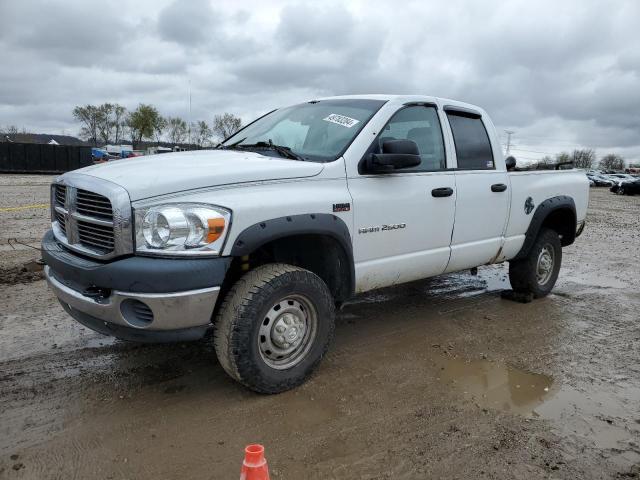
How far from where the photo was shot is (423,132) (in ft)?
14.8

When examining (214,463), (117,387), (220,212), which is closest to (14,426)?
(117,387)

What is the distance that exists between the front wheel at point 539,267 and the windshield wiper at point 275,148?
3.17 metres

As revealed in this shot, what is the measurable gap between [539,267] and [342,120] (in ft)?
10.6

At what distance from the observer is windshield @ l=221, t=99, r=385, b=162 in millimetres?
3899

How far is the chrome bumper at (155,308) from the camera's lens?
288cm

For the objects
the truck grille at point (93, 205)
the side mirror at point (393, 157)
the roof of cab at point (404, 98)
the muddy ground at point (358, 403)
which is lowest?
the muddy ground at point (358, 403)

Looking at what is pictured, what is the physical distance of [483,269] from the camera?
25.1 feet

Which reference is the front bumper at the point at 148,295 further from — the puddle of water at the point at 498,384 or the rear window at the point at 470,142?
the rear window at the point at 470,142

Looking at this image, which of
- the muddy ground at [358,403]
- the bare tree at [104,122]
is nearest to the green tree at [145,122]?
the bare tree at [104,122]

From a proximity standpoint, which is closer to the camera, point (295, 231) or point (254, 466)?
point (254, 466)

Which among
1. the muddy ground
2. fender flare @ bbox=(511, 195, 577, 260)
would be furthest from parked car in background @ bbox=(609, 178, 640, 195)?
the muddy ground

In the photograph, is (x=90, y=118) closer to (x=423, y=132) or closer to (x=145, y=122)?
(x=145, y=122)

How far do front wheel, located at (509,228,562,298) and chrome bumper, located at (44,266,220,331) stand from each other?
13.1ft

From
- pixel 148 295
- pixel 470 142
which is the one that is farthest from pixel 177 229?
pixel 470 142
